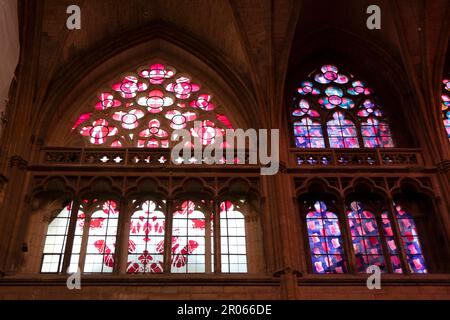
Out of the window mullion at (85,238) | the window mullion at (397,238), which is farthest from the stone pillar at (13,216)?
the window mullion at (397,238)

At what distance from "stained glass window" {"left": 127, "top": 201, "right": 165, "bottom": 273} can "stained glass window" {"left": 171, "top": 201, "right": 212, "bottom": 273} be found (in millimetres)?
327

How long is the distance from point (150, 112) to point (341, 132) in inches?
220

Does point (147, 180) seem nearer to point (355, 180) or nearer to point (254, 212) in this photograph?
point (254, 212)

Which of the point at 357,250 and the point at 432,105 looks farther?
the point at 432,105

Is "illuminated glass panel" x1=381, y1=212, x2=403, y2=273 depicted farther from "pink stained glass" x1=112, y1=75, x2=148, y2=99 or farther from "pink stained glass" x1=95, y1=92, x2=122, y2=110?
"pink stained glass" x1=95, y1=92, x2=122, y2=110

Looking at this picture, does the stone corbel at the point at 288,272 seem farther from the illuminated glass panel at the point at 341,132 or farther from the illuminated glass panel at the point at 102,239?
the illuminated glass panel at the point at 341,132

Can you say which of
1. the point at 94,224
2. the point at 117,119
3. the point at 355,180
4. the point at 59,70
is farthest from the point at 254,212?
the point at 59,70

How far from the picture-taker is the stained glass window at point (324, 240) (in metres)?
13.4

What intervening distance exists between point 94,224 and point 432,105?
9.45 m

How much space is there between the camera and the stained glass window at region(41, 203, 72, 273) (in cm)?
1323

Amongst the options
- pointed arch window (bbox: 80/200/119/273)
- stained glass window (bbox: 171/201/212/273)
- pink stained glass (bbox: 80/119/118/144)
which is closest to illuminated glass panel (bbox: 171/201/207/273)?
stained glass window (bbox: 171/201/212/273)

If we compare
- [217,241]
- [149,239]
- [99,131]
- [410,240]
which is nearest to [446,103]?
[410,240]

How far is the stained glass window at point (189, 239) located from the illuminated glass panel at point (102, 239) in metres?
1.45

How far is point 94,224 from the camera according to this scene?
13914 millimetres
